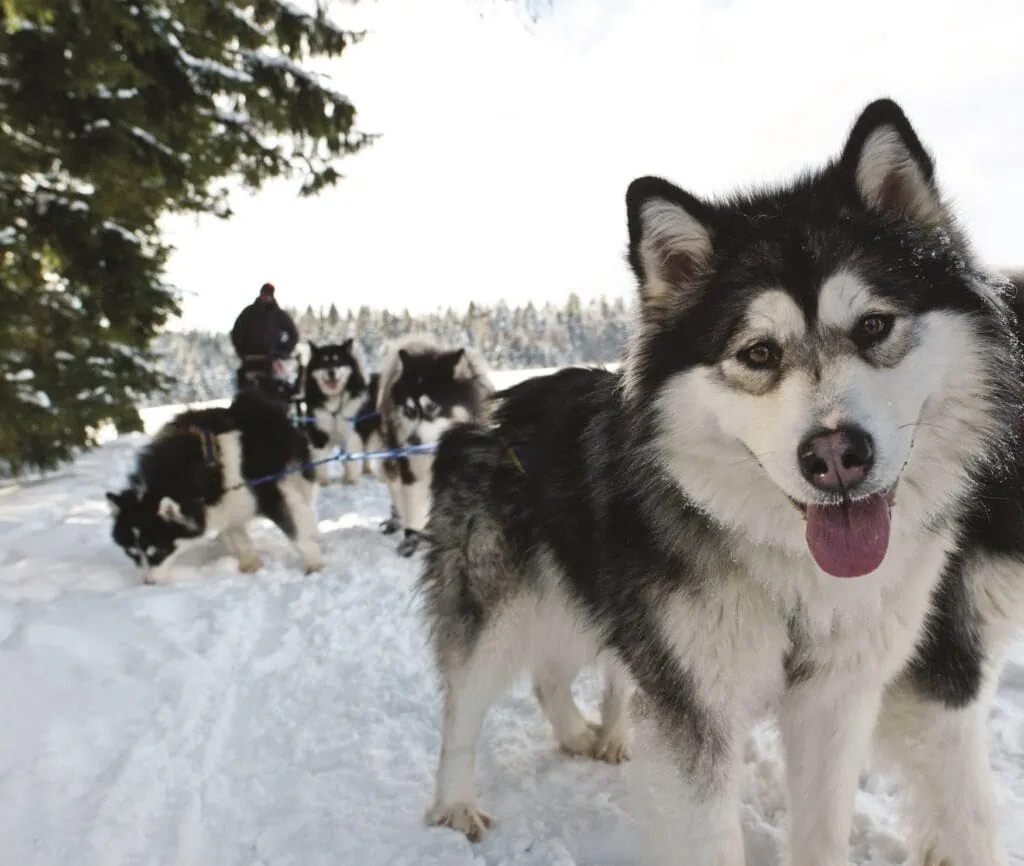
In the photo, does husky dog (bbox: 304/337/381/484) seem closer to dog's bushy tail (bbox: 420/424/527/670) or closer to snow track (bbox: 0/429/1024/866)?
snow track (bbox: 0/429/1024/866)

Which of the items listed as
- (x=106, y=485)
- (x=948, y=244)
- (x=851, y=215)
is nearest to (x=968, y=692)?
(x=948, y=244)

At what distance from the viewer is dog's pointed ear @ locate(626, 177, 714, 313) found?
2.04 m

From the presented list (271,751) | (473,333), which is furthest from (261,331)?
(473,333)

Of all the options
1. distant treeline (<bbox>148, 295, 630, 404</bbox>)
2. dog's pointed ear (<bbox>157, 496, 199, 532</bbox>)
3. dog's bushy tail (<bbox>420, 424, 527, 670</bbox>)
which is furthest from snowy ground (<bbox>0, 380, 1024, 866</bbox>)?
distant treeline (<bbox>148, 295, 630, 404</bbox>)

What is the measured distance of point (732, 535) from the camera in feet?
6.41

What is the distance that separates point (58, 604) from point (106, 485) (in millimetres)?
5342

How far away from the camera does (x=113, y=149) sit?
5699 millimetres

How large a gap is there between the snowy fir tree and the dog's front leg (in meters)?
5.62

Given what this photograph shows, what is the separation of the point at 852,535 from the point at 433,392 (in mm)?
5873

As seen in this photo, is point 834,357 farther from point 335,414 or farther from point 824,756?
point 335,414

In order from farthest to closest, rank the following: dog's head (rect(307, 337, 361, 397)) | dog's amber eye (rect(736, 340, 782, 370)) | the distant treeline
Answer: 1. the distant treeline
2. dog's head (rect(307, 337, 361, 397))
3. dog's amber eye (rect(736, 340, 782, 370))

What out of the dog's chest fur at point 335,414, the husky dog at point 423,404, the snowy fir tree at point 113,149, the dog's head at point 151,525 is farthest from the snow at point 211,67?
the dog's chest fur at point 335,414

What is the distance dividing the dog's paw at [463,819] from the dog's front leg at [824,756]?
1.07 meters

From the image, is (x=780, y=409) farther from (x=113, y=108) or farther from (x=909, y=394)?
(x=113, y=108)
